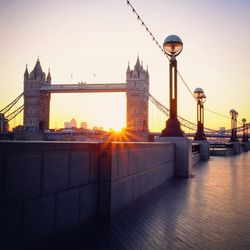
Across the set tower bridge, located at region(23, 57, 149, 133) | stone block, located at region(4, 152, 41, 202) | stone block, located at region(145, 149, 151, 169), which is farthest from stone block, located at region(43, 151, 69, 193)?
tower bridge, located at region(23, 57, 149, 133)

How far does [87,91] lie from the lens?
92062 mm

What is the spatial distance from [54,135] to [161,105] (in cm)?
2618

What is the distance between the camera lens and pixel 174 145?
1044cm

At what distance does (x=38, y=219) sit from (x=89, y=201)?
113 cm

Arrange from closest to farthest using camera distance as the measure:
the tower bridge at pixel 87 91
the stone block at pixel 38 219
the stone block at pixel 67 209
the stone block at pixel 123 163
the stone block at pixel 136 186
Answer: the stone block at pixel 38 219, the stone block at pixel 67 209, the stone block at pixel 123 163, the stone block at pixel 136 186, the tower bridge at pixel 87 91

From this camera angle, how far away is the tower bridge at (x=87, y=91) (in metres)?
92.4

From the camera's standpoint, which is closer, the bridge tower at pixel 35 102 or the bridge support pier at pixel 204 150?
the bridge support pier at pixel 204 150

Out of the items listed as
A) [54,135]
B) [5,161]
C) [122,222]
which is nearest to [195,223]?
[122,222]

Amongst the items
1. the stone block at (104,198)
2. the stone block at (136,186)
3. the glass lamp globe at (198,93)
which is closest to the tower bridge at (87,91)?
the glass lamp globe at (198,93)

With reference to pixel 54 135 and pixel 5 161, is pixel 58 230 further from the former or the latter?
pixel 54 135

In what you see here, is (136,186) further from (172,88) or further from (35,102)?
(35,102)

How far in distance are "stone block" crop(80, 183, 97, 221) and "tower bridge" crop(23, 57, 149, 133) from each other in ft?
276

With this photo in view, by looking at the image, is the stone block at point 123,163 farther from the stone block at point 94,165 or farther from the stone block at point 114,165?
the stone block at point 94,165

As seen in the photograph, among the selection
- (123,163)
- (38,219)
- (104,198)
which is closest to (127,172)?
(123,163)
